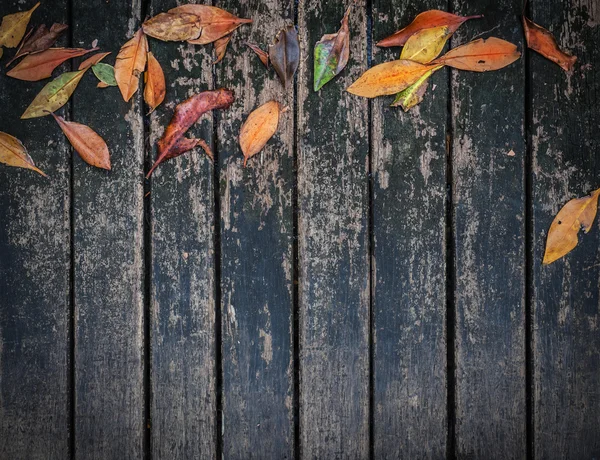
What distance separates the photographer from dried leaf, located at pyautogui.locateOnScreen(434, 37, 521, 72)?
0.80m

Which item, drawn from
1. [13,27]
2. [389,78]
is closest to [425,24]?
[389,78]

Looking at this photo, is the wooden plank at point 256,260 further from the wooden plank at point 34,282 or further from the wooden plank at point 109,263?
the wooden plank at point 34,282

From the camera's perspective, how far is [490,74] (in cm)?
81

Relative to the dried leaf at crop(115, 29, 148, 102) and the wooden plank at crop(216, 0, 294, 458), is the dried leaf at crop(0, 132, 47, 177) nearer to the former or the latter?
the dried leaf at crop(115, 29, 148, 102)

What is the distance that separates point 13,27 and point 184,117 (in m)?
0.35

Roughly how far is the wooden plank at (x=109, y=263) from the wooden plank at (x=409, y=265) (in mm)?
450

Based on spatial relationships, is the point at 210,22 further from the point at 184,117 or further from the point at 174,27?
the point at 184,117

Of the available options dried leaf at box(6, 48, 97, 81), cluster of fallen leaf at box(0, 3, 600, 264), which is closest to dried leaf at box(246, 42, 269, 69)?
cluster of fallen leaf at box(0, 3, 600, 264)

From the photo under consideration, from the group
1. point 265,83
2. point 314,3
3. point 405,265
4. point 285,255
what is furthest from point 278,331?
point 314,3

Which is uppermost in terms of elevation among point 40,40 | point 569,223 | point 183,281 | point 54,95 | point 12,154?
point 40,40

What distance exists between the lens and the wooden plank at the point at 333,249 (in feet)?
2.66

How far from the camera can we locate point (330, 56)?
801 mm

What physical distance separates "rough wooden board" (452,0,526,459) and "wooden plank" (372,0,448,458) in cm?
3

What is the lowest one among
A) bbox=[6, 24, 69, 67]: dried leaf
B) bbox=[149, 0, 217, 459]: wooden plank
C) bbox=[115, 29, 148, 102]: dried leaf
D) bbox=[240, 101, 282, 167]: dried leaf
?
bbox=[149, 0, 217, 459]: wooden plank
